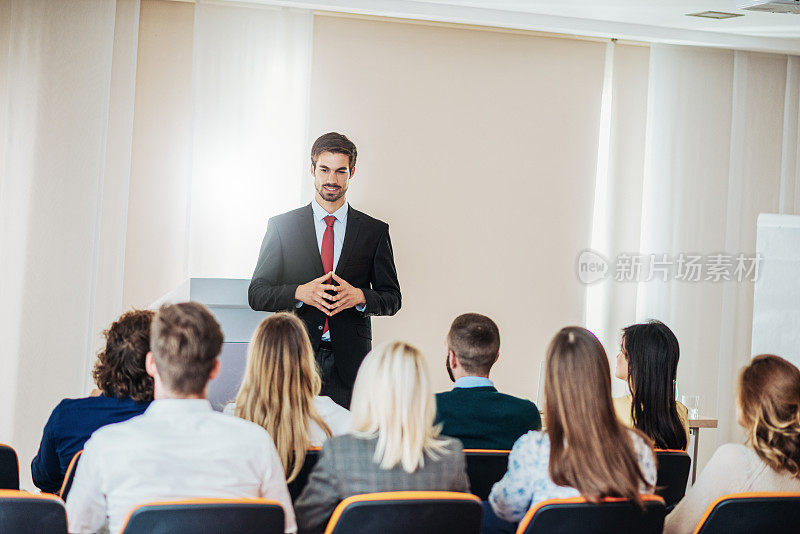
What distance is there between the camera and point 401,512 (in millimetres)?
1804

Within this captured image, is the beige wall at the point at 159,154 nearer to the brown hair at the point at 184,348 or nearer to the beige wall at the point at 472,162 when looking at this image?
the beige wall at the point at 472,162

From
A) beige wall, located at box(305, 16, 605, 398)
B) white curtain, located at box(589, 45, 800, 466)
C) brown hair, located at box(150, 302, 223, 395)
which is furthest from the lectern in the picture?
white curtain, located at box(589, 45, 800, 466)

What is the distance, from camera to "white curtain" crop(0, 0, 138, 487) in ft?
15.9

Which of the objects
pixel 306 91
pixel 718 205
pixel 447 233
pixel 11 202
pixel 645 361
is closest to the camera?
pixel 645 361

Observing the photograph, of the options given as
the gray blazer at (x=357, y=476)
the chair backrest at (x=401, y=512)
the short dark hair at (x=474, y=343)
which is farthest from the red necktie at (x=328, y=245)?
the chair backrest at (x=401, y=512)

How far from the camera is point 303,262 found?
382cm

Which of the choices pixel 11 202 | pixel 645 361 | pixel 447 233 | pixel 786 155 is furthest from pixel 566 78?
pixel 11 202

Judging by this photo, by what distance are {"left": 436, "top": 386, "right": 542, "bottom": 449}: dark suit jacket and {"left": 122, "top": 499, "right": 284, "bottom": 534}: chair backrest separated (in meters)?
0.95

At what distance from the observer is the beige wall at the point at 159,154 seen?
5141mm

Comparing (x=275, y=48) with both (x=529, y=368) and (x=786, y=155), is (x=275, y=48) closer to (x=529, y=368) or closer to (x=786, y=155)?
(x=529, y=368)

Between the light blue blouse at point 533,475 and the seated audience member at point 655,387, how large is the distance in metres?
0.83

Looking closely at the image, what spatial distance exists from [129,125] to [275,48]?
102 centimetres

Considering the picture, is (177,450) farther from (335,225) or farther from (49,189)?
(49,189)

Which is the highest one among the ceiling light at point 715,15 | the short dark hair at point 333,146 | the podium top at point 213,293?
the ceiling light at point 715,15
